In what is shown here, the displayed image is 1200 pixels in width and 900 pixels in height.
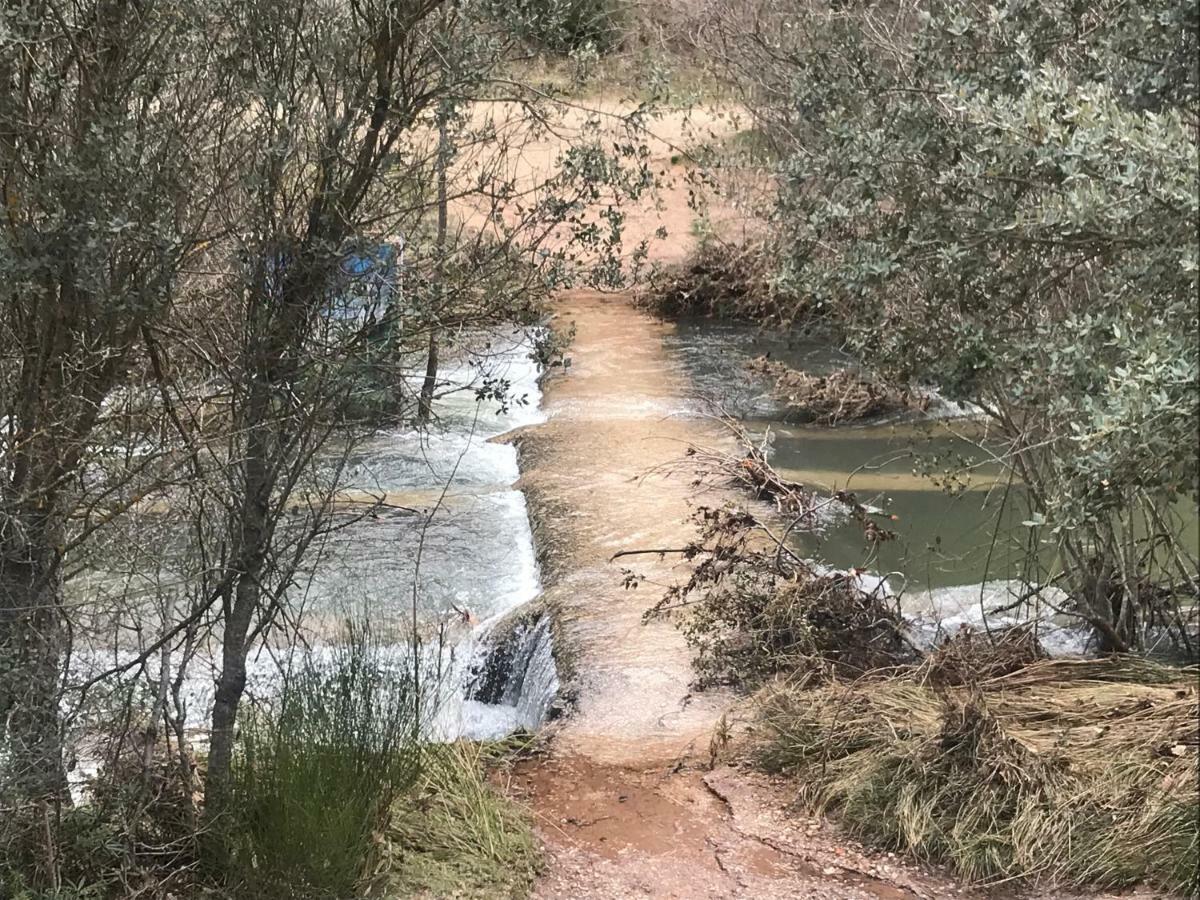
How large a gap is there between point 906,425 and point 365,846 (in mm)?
8821

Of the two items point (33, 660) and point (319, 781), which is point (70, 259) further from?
point (319, 781)

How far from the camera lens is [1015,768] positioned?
4.41 m

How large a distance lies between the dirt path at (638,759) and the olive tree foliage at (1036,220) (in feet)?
6.03

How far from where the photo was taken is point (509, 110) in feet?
12.7

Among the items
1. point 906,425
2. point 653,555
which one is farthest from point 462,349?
point 906,425

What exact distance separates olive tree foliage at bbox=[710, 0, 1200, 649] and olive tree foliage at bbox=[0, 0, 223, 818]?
204 centimetres

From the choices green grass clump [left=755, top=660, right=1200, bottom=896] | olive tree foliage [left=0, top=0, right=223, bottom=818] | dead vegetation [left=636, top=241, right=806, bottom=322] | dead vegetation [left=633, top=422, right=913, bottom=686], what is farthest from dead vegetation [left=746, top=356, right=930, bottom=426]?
olive tree foliage [left=0, top=0, right=223, bottom=818]

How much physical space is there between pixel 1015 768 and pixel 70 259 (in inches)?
144

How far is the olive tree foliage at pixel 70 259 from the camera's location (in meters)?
3.40

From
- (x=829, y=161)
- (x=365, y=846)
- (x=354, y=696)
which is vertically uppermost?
(x=829, y=161)

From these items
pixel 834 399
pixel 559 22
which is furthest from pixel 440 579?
pixel 834 399

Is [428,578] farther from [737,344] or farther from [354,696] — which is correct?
[737,344]

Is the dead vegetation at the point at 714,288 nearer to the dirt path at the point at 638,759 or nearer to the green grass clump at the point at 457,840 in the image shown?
the dirt path at the point at 638,759

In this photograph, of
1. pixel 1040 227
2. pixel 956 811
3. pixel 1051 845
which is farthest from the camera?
pixel 956 811
